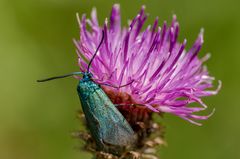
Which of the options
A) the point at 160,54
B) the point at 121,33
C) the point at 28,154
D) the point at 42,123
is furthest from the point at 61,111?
the point at 160,54

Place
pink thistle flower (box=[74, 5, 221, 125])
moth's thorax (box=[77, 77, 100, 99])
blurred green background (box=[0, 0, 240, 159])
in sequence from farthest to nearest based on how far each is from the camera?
1. blurred green background (box=[0, 0, 240, 159])
2. pink thistle flower (box=[74, 5, 221, 125])
3. moth's thorax (box=[77, 77, 100, 99])

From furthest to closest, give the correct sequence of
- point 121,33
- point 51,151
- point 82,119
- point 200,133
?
1. point 200,133
2. point 51,151
3. point 121,33
4. point 82,119

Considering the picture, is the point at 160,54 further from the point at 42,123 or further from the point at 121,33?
the point at 42,123

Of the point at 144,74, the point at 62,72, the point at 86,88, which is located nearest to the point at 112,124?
the point at 86,88

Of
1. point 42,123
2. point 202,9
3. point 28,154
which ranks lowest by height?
point 28,154

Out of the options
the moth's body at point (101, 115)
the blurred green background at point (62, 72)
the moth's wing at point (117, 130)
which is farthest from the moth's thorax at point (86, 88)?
the blurred green background at point (62, 72)

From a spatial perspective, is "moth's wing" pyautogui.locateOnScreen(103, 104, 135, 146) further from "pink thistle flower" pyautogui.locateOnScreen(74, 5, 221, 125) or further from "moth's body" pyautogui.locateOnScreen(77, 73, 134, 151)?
"pink thistle flower" pyautogui.locateOnScreen(74, 5, 221, 125)

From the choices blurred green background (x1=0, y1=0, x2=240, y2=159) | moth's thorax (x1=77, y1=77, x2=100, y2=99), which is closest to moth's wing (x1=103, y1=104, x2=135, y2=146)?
moth's thorax (x1=77, y1=77, x2=100, y2=99)
